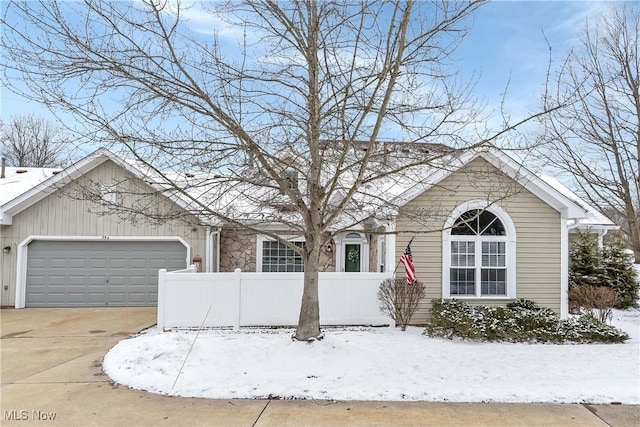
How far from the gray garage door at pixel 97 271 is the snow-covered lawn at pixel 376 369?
4995 millimetres

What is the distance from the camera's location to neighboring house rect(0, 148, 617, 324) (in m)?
9.59

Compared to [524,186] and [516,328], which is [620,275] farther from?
[516,328]

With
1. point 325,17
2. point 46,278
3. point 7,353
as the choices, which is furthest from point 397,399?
point 46,278

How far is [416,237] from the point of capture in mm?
10086

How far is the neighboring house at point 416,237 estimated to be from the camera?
31.4 feet

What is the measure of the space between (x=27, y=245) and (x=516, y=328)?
13.5 m

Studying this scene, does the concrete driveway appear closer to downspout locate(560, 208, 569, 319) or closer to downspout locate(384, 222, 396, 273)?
downspout locate(384, 222, 396, 273)

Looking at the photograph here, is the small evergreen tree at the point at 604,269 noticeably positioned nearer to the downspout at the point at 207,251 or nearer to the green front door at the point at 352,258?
the green front door at the point at 352,258

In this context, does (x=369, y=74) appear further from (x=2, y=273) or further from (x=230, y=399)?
(x=2, y=273)

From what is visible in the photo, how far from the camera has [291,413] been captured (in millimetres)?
4984

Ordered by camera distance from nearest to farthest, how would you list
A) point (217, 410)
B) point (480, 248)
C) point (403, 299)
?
1. point (217, 410)
2. point (403, 299)
3. point (480, 248)

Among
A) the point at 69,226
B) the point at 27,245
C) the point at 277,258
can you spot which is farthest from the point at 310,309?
the point at 27,245

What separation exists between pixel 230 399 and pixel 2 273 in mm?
10988

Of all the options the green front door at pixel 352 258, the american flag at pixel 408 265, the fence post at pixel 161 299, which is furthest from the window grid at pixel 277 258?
the american flag at pixel 408 265
